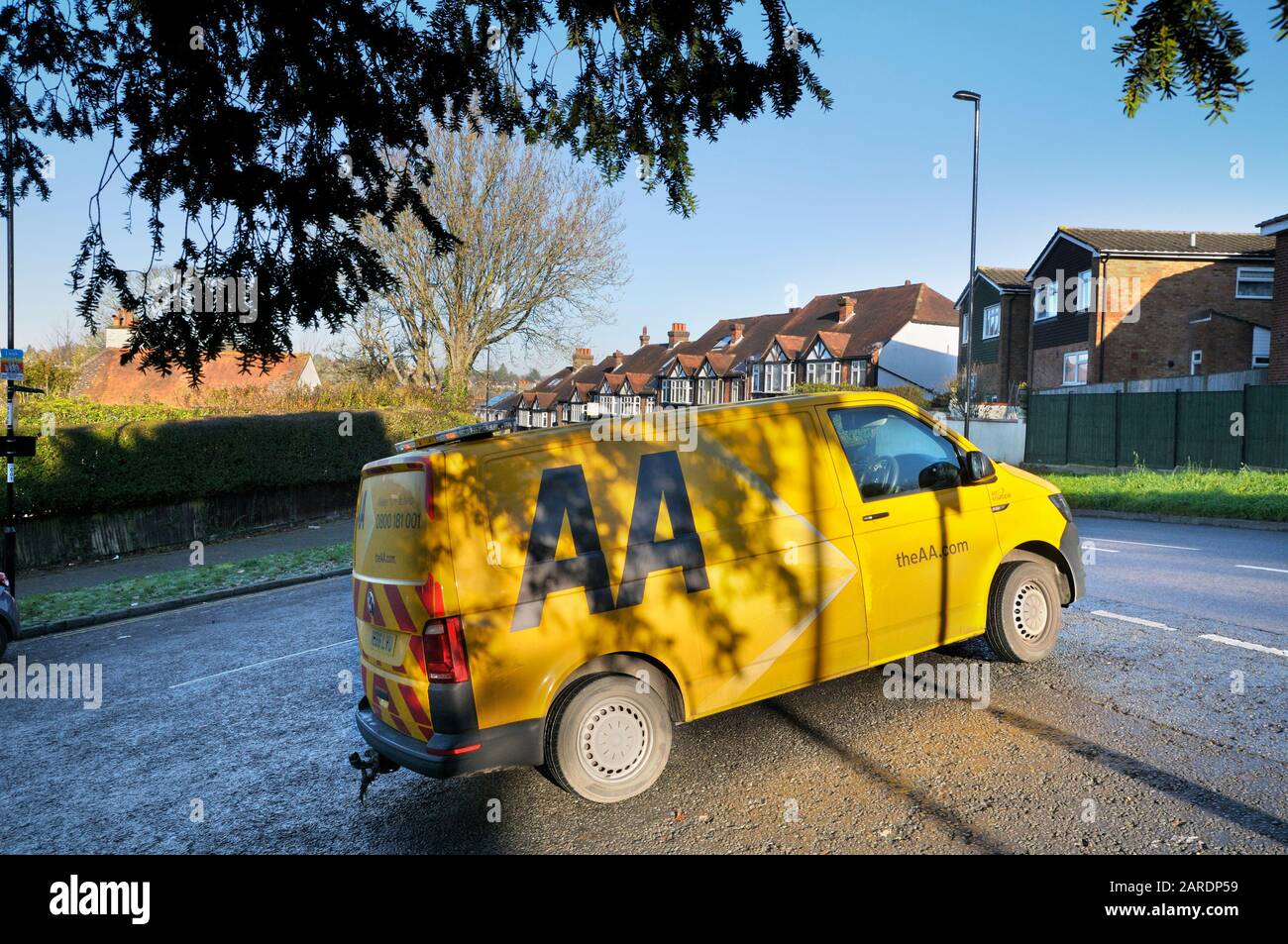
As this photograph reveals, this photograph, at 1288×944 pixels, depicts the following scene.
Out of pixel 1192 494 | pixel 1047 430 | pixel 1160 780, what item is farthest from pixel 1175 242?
pixel 1160 780

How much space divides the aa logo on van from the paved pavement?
46.2 feet

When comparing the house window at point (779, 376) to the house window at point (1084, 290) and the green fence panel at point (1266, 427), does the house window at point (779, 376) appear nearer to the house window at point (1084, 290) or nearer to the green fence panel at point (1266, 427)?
the house window at point (1084, 290)

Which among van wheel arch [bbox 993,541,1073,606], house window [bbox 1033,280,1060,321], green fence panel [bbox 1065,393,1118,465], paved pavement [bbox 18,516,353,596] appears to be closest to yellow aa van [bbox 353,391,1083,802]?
van wheel arch [bbox 993,541,1073,606]

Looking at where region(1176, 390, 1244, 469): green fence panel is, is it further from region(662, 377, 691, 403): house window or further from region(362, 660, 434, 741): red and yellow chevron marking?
region(662, 377, 691, 403): house window

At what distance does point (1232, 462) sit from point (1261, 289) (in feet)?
48.5

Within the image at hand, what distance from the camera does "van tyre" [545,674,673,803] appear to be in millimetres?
4414

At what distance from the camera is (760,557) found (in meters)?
4.94

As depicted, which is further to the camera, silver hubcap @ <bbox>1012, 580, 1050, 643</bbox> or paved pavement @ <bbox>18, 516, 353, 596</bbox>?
paved pavement @ <bbox>18, 516, 353, 596</bbox>

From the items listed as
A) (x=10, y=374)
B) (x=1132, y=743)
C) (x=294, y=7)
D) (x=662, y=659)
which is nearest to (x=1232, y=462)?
(x=1132, y=743)

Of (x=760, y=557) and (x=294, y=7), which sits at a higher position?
(x=294, y=7)

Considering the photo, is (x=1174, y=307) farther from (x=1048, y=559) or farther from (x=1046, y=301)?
(x=1048, y=559)

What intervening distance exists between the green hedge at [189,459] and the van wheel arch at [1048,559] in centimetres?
1865

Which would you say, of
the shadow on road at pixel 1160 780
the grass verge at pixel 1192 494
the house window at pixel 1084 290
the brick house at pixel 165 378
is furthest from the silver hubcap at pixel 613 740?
the house window at pixel 1084 290
